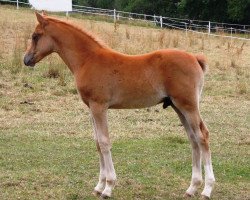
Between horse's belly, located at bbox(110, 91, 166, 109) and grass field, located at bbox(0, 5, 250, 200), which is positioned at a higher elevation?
horse's belly, located at bbox(110, 91, 166, 109)

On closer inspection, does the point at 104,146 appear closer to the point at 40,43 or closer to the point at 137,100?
the point at 137,100

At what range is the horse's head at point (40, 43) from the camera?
650cm

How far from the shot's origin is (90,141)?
924cm

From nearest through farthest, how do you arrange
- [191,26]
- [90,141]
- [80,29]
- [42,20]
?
[42,20] < [80,29] < [90,141] < [191,26]

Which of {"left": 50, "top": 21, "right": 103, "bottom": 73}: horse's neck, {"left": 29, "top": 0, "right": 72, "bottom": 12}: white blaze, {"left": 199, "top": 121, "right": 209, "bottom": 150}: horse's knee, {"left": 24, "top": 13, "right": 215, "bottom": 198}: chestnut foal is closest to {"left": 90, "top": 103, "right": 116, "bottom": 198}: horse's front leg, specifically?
{"left": 24, "top": 13, "right": 215, "bottom": 198}: chestnut foal

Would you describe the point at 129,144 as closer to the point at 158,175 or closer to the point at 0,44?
the point at 158,175

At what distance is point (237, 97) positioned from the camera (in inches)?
532

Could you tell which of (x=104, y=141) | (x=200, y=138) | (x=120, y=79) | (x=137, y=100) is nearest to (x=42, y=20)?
(x=120, y=79)

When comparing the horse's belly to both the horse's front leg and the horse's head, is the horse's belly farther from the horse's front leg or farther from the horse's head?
the horse's head

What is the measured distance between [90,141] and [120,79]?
9.98 ft

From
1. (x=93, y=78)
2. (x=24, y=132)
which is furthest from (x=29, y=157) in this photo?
(x=93, y=78)

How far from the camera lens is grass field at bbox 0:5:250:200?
6854mm

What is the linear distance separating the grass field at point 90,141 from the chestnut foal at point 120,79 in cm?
60

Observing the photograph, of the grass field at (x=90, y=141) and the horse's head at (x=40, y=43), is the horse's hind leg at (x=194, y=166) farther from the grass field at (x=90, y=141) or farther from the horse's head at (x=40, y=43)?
the horse's head at (x=40, y=43)
